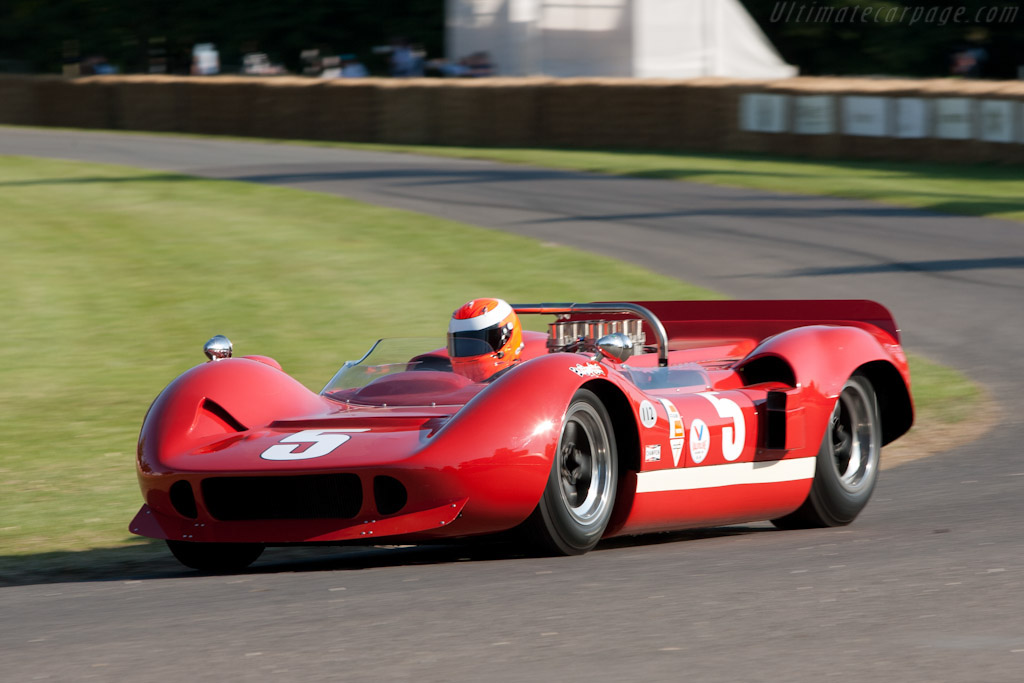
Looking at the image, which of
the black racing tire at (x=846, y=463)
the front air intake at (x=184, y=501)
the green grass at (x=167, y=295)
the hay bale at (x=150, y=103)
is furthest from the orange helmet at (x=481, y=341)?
the hay bale at (x=150, y=103)

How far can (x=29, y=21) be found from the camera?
46.8 meters

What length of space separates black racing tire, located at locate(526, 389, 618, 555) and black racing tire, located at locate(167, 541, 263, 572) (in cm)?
124

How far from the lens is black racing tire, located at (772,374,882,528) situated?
21.4ft

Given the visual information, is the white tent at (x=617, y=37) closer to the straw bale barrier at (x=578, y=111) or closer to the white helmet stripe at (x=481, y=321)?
the straw bale barrier at (x=578, y=111)

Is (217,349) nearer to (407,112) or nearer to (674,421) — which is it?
(674,421)

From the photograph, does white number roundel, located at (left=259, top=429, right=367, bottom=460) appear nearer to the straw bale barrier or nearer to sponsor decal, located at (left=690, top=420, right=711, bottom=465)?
sponsor decal, located at (left=690, top=420, right=711, bottom=465)

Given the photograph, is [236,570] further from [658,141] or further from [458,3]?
[458,3]

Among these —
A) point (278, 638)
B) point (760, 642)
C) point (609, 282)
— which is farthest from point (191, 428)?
point (609, 282)

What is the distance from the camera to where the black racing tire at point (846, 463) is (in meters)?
6.51

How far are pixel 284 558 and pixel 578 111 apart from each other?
23897 millimetres

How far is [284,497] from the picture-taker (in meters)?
5.36

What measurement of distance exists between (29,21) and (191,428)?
4428 cm

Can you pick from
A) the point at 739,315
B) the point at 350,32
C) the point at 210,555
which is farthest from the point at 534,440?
the point at 350,32

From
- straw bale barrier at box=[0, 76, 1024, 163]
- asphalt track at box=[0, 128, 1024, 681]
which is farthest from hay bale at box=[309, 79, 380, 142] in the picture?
asphalt track at box=[0, 128, 1024, 681]
